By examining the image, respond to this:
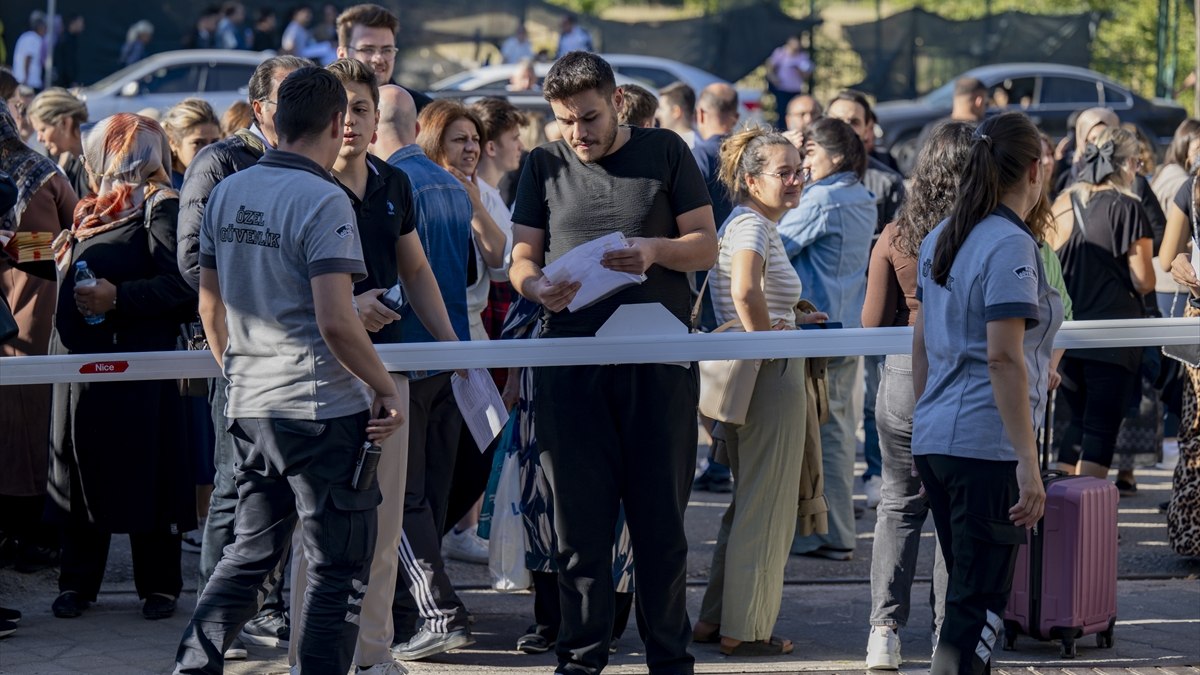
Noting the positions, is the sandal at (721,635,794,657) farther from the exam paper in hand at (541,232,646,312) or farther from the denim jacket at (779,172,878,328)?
the denim jacket at (779,172,878,328)

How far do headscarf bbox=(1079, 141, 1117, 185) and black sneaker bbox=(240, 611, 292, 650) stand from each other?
455 centimetres

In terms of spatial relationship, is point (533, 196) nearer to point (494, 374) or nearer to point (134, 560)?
point (494, 374)

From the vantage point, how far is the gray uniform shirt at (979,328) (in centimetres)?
409

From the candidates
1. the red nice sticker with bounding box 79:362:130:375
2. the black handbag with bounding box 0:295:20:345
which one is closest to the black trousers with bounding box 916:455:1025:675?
the red nice sticker with bounding box 79:362:130:375

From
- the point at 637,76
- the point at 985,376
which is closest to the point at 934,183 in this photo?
the point at 985,376

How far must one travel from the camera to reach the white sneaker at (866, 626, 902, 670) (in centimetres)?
534

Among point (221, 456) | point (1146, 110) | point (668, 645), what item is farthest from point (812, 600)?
point (1146, 110)

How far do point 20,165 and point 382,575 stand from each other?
2533mm

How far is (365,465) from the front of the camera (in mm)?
4363

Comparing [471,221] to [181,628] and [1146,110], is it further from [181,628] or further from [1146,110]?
[1146,110]

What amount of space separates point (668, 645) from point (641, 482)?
533mm

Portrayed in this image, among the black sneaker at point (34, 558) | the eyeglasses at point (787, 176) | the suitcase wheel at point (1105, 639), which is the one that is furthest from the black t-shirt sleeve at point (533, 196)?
the black sneaker at point (34, 558)

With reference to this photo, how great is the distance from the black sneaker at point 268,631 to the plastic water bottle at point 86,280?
Result: 4.06ft

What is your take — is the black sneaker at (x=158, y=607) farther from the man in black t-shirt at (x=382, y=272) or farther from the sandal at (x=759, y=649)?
the sandal at (x=759, y=649)
